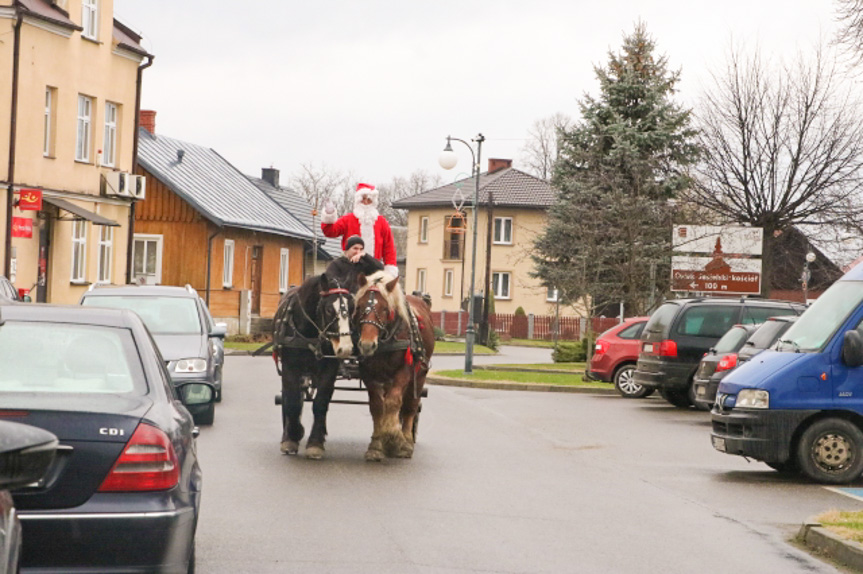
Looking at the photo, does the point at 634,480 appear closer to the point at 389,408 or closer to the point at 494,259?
the point at 389,408

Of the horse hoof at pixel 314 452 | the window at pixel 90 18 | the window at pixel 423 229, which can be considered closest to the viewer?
the horse hoof at pixel 314 452

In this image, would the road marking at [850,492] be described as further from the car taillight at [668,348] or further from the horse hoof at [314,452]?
the car taillight at [668,348]

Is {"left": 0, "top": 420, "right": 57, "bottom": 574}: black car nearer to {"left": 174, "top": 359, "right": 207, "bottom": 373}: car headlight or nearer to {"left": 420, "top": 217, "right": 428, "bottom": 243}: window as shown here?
{"left": 174, "top": 359, "right": 207, "bottom": 373}: car headlight

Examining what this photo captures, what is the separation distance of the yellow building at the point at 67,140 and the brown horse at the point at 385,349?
20272mm

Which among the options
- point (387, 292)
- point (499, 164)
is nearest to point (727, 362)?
point (387, 292)

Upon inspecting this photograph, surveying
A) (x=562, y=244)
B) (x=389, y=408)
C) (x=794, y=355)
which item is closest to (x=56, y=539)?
(x=389, y=408)

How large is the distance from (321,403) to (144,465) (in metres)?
7.05

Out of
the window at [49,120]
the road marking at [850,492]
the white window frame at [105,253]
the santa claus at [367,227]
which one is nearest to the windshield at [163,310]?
the santa claus at [367,227]

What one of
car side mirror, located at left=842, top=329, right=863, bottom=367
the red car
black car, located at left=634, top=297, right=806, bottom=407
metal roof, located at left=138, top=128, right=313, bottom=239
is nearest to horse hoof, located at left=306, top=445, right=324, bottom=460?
car side mirror, located at left=842, top=329, right=863, bottom=367

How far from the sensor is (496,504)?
10992mm

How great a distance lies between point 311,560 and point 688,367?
16.8m

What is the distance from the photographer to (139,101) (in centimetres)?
4112

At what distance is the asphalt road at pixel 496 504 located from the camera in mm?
8609

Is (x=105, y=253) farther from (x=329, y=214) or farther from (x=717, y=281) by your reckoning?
(x=329, y=214)
